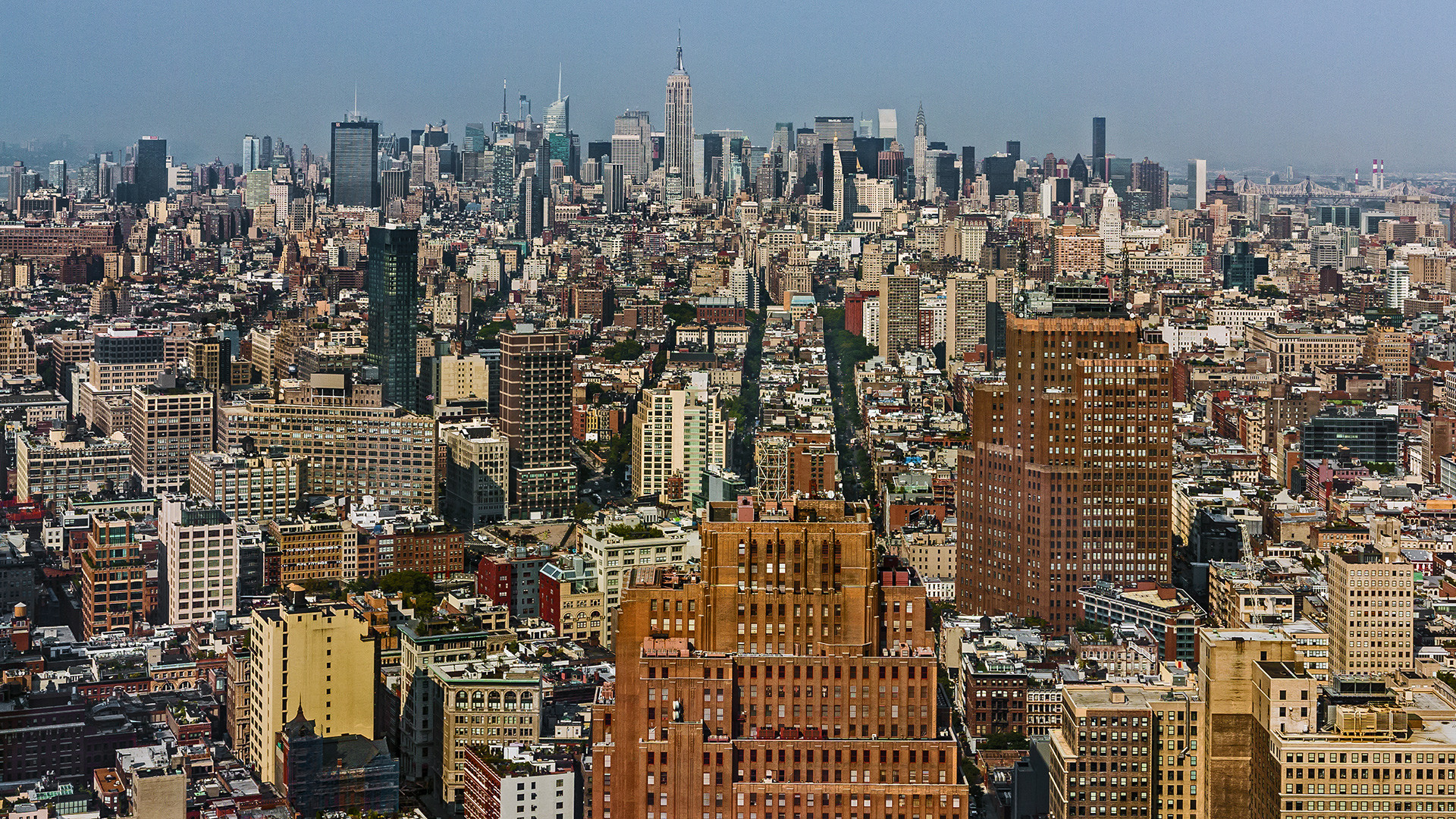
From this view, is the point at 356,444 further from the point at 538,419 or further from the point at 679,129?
the point at 679,129

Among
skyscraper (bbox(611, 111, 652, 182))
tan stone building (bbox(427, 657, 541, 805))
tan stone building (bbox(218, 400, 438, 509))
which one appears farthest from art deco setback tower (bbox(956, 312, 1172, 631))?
skyscraper (bbox(611, 111, 652, 182))

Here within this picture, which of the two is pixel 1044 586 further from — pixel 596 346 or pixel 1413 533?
pixel 596 346

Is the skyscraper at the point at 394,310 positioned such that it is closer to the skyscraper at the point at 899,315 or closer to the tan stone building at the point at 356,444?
the tan stone building at the point at 356,444

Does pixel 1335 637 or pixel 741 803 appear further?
pixel 1335 637

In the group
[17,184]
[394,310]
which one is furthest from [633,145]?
[17,184]

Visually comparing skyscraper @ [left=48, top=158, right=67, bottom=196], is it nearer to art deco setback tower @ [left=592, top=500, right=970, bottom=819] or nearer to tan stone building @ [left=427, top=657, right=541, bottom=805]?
tan stone building @ [left=427, top=657, right=541, bottom=805]

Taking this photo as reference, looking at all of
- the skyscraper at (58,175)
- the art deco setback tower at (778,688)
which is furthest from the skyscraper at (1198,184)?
the art deco setback tower at (778,688)

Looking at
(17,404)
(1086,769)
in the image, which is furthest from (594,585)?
(17,404)

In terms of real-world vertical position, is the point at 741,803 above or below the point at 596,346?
below
